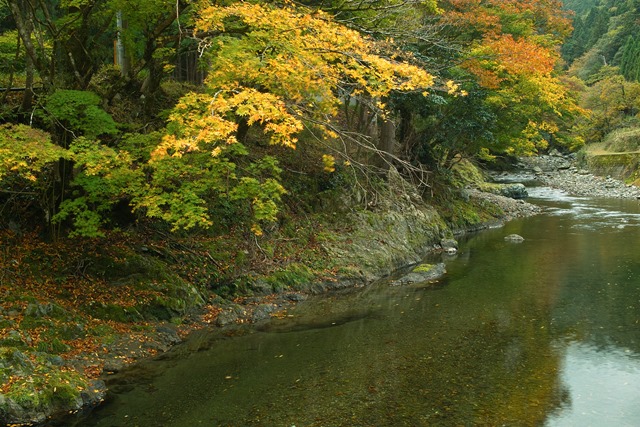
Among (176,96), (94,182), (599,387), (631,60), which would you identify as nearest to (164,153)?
(94,182)

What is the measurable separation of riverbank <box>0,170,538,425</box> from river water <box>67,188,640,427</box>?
0.54m

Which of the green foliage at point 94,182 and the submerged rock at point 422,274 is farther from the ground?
the green foliage at point 94,182

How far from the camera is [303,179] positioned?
1683cm

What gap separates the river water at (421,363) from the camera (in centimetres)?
695

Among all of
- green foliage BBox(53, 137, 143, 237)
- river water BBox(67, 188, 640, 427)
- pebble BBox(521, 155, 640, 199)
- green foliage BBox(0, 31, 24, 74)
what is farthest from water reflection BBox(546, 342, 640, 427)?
pebble BBox(521, 155, 640, 199)

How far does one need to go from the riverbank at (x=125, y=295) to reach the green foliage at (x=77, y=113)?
254 centimetres

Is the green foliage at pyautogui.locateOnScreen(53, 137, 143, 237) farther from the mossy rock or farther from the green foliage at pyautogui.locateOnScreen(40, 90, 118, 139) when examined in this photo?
the mossy rock

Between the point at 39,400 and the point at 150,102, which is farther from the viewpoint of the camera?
the point at 150,102

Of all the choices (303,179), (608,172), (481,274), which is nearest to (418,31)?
(303,179)

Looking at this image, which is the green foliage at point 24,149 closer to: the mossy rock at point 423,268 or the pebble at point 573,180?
the mossy rock at point 423,268

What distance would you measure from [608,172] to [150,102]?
36.9 meters

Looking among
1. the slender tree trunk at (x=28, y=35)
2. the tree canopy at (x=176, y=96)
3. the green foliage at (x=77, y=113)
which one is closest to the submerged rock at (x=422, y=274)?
the tree canopy at (x=176, y=96)

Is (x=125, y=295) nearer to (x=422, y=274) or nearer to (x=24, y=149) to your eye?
(x=24, y=149)

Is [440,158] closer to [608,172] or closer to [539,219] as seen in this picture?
[539,219]
